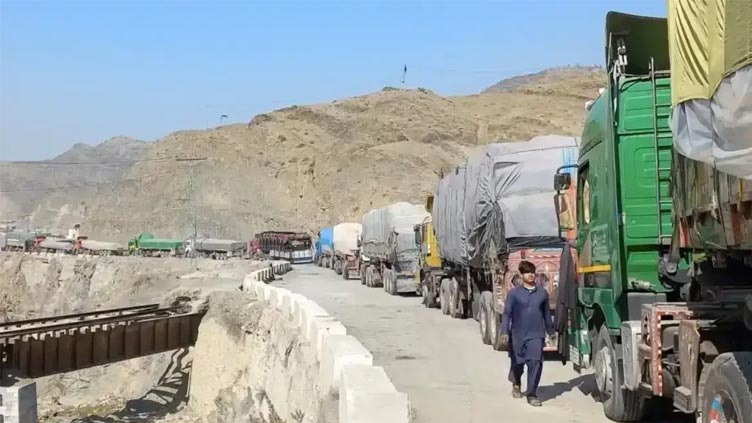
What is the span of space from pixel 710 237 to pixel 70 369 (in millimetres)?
21808

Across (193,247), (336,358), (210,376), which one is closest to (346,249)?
(193,247)

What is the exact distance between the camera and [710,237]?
591 cm

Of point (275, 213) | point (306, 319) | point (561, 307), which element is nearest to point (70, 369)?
point (306, 319)

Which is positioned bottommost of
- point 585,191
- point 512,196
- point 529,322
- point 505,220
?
point 529,322

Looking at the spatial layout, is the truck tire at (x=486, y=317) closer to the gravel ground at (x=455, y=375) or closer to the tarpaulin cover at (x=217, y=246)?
the gravel ground at (x=455, y=375)

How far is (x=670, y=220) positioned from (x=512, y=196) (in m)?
8.21

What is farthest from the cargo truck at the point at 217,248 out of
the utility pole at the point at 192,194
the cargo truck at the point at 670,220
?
the cargo truck at the point at 670,220

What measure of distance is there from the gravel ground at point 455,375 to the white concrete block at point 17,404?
734 centimetres

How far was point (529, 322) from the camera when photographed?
9.99 meters

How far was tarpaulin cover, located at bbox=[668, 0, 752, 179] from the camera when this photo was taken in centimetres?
432

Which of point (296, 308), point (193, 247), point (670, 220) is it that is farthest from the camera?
point (193, 247)

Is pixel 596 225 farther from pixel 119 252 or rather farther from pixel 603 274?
pixel 119 252

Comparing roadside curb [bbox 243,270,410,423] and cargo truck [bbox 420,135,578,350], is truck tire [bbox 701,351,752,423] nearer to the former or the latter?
roadside curb [bbox 243,270,410,423]

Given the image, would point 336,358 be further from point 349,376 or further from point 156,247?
point 156,247
